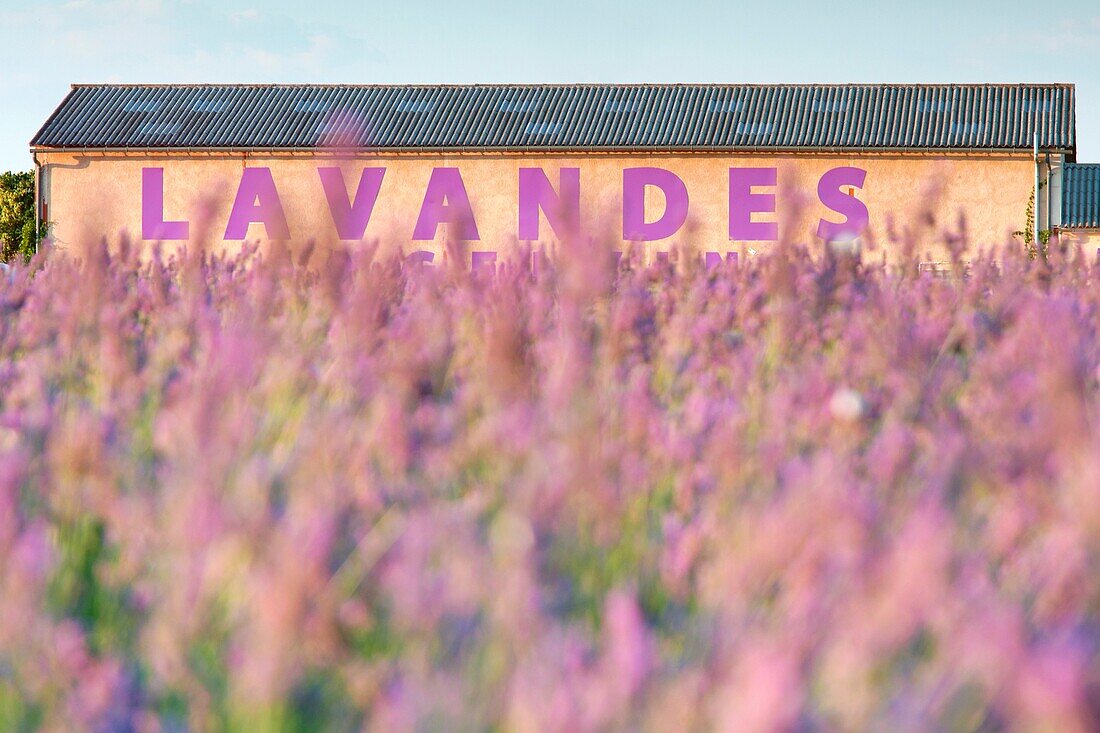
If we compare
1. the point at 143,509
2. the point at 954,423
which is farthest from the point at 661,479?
the point at 143,509

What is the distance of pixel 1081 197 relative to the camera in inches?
1401

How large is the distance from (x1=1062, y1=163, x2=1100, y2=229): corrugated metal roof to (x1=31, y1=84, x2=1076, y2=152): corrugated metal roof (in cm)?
323

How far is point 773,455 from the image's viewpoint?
218cm

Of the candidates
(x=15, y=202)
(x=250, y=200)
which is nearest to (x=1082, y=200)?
(x=250, y=200)

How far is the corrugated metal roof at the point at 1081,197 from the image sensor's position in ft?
114

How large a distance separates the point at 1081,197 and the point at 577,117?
13451 millimetres

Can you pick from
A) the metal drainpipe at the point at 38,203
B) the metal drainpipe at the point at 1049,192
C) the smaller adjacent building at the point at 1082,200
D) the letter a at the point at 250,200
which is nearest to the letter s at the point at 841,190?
the metal drainpipe at the point at 1049,192

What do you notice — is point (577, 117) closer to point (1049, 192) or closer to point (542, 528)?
point (1049, 192)

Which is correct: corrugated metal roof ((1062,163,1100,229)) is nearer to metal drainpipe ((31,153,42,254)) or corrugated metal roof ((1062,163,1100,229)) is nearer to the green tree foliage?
metal drainpipe ((31,153,42,254))

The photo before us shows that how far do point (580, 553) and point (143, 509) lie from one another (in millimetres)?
648

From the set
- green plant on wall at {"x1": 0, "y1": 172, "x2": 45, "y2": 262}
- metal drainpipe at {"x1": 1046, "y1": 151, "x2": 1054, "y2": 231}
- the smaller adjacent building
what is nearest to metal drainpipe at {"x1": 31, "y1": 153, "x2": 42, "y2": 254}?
green plant on wall at {"x1": 0, "y1": 172, "x2": 45, "y2": 262}

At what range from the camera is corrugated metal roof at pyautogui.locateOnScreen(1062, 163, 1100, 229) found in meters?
34.7

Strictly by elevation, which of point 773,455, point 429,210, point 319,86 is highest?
point 319,86

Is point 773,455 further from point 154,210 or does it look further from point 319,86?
point 319,86
